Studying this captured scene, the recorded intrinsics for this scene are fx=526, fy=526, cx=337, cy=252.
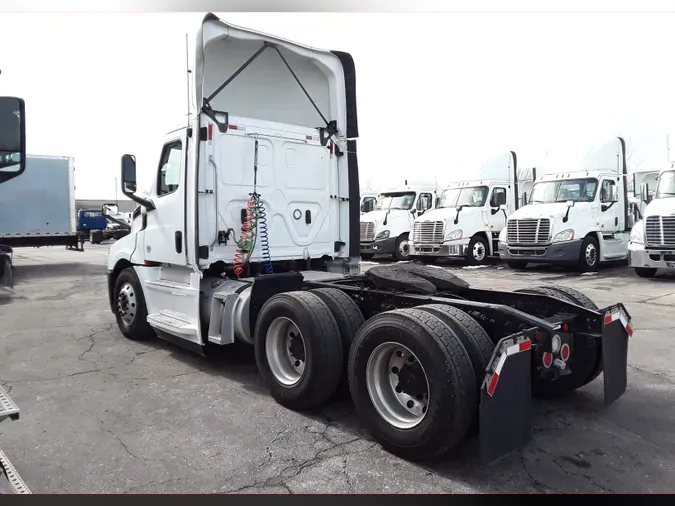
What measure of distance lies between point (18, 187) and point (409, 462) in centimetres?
1811

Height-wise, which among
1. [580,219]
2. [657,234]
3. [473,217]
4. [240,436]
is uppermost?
[473,217]

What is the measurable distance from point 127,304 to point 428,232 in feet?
40.2

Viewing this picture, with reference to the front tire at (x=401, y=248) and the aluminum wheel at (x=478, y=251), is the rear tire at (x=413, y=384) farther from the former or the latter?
the front tire at (x=401, y=248)

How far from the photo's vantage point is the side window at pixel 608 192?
49.8ft

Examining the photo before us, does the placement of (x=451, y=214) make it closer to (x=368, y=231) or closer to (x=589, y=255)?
(x=368, y=231)

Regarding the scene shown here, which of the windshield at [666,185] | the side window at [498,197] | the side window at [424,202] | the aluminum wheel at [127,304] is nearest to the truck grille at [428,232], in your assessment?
the side window at [498,197]

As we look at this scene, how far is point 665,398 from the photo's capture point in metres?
4.67

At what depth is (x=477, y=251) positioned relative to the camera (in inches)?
702

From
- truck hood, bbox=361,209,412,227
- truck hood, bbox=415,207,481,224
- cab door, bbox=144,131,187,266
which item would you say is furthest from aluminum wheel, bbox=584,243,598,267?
cab door, bbox=144,131,187,266

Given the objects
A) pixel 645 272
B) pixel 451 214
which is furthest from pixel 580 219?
pixel 451 214

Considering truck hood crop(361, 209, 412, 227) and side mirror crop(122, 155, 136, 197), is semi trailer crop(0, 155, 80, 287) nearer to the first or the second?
truck hood crop(361, 209, 412, 227)

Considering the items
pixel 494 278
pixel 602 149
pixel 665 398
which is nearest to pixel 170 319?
pixel 665 398

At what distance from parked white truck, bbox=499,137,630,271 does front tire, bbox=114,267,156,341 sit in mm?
11518

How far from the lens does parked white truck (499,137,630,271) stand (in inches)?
581
